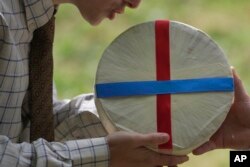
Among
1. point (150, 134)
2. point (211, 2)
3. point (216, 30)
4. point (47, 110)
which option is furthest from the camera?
point (211, 2)

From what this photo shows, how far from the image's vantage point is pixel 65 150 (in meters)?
1.15

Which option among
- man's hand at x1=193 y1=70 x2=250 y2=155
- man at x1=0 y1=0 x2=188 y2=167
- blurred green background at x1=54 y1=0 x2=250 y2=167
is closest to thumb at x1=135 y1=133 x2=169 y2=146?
man at x1=0 y1=0 x2=188 y2=167

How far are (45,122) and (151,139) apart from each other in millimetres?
310

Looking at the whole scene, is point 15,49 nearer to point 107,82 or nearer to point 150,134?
point 107,82

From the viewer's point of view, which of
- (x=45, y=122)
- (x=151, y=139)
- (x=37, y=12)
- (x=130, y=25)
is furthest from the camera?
(x=130, y=25)

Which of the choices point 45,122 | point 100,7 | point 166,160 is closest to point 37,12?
point 100,7

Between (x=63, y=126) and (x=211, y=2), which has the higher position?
(x=211, y=2)

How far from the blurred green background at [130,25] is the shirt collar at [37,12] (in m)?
1.27

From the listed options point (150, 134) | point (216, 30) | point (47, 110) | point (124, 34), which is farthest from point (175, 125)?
point (216, 30)

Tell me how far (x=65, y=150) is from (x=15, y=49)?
0.21 metres

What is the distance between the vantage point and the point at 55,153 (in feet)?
3.75

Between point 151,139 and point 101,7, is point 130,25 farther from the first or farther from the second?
point 151,139

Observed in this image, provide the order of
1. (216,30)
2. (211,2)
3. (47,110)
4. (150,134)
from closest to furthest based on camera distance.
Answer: (150,134) → (47,110) → (216,30) → (211,2)

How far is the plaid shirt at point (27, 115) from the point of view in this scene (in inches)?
44.8
